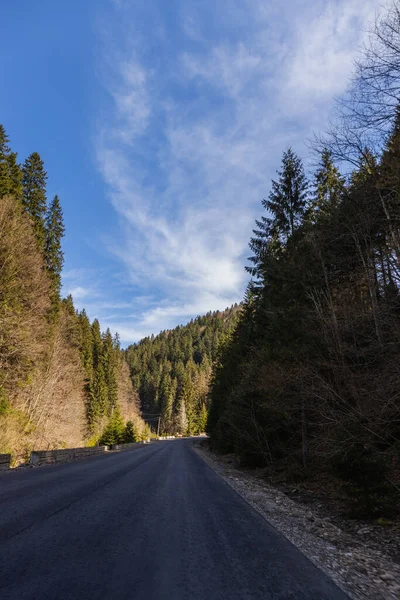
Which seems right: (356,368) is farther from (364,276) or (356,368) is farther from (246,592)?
(246,592)

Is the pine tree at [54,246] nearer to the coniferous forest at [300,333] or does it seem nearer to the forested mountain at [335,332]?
the coniferous forest at [300,333]

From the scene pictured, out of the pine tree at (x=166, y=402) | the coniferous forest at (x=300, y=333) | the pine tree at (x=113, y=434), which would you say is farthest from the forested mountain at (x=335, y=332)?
the pine tree at (x=166, y=402)

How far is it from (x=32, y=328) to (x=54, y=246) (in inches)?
474

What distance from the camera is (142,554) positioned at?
11.6ft

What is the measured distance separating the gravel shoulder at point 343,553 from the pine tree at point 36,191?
2458cm

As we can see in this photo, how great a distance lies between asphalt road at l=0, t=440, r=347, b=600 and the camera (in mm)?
2723

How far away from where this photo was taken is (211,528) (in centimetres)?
482

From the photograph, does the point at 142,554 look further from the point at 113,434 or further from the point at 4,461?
the point at 113,434

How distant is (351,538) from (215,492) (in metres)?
3.87

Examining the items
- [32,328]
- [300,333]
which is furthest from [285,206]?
[32,328]

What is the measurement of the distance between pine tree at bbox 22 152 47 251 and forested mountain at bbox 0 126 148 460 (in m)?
0.07

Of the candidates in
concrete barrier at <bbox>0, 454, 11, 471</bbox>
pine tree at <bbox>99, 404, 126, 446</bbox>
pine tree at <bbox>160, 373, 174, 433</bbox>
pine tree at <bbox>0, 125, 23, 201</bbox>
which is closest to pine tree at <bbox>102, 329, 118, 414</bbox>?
pine tree at <bbox>99, 404, 126, 446</bbox>

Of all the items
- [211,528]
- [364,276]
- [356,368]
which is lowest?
[211,528]

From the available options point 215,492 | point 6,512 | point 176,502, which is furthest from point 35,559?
point 215,492
